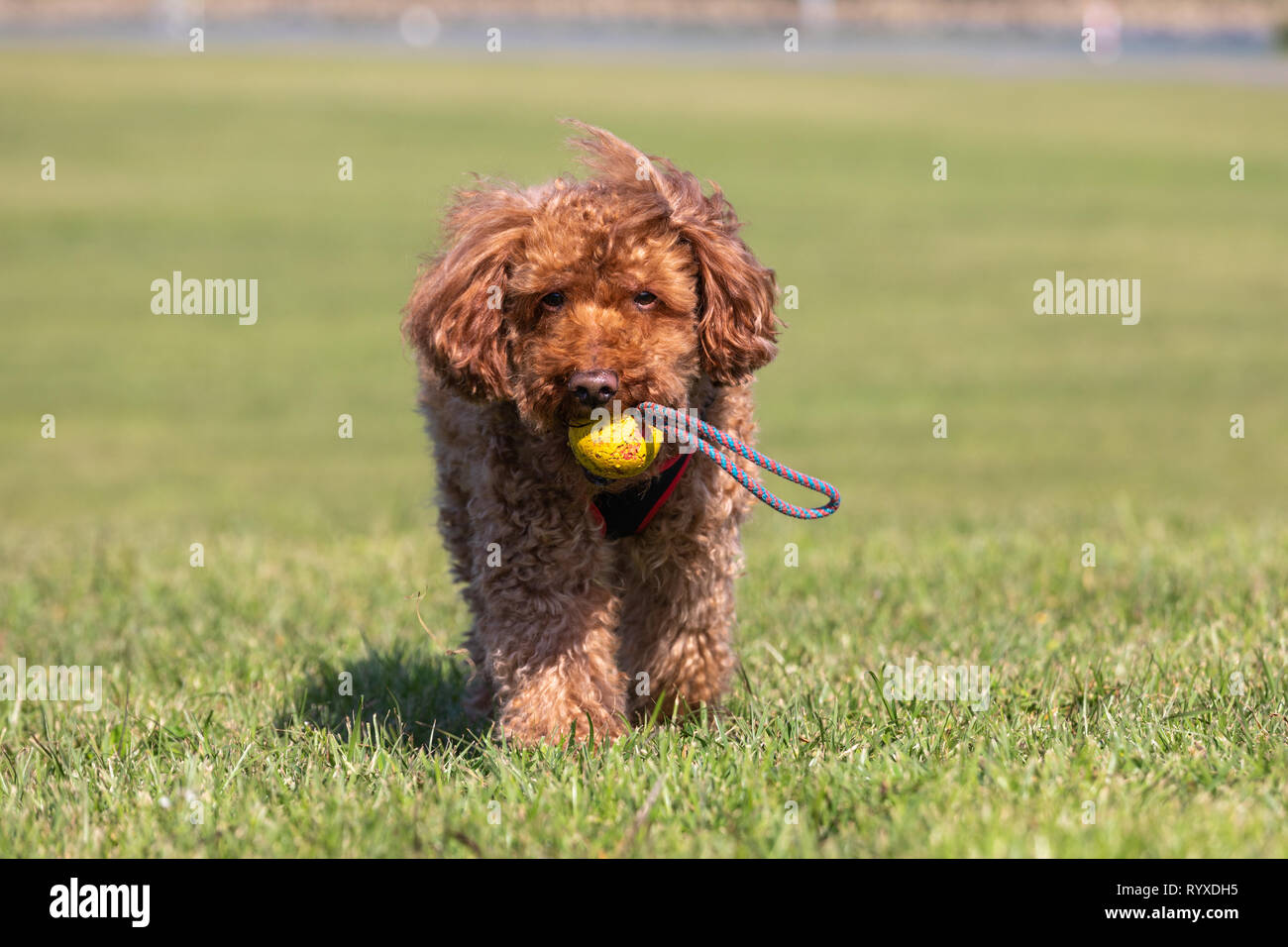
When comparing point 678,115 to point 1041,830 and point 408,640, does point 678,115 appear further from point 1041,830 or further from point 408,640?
point 1041,830

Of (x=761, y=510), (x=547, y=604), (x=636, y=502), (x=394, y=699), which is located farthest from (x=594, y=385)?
(x=761, y=510)

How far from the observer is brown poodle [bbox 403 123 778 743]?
4.53 m

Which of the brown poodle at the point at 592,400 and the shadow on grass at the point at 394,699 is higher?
the brown poodle at the point at 592,400

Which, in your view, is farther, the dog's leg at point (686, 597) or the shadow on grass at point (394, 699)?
the shadow on grass at point (394, 699)

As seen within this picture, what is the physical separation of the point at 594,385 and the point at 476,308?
22.0 inches

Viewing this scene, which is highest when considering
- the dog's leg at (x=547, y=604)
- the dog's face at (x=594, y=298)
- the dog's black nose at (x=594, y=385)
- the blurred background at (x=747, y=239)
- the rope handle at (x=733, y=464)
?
the dog's face at (x=594, y=298)

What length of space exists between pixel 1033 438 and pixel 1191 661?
10971 mm

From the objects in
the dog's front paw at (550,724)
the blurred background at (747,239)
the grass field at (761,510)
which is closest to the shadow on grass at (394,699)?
the grass field at (761,510)

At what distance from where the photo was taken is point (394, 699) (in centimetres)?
Result: 530

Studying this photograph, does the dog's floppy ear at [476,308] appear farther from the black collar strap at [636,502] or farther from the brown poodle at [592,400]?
the black collar strap at [636,502]

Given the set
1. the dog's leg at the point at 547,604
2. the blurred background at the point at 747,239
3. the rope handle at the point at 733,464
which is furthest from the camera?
the blurred background at the point at 747,239

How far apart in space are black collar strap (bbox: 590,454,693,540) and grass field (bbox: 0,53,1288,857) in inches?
27.5

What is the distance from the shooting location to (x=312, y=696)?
5594mm

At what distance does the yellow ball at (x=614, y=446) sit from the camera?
4.32 m
